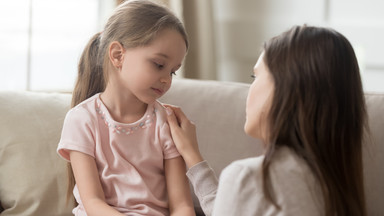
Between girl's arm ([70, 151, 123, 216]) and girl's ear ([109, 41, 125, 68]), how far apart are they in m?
0.27

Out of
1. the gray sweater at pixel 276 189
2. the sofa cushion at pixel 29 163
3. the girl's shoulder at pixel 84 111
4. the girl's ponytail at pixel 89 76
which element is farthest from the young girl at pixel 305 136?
the sofa cushion at pixel 29 163

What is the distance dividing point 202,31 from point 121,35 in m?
1.67

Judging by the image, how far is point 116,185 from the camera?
1536 mm

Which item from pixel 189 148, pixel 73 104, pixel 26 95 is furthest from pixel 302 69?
pixel 26 95

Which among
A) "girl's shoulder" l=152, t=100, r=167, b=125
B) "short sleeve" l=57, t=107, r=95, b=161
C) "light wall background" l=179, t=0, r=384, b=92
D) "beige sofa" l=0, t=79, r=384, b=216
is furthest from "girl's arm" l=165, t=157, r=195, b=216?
"light wall background" l=179, t=0, r=384, b=92

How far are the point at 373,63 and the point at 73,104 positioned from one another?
1.99 meters

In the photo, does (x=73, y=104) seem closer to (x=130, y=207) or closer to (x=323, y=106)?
(x=130, y=207)

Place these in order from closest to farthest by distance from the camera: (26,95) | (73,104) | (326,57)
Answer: (326,57), (73,104), (26,95)

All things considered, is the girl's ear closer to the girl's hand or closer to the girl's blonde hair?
the girl's blonde hair

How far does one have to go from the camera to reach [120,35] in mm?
1545

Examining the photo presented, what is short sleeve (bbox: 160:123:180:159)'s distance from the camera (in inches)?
62.4

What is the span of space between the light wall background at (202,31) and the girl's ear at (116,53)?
111 cm

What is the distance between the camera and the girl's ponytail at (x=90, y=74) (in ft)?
5.44

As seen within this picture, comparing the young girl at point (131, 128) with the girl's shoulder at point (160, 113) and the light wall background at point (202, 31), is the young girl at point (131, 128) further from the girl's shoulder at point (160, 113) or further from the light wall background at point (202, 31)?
the light wall background at point (202, 31)
